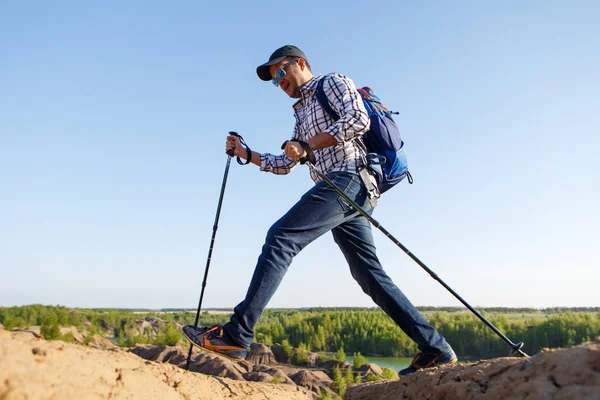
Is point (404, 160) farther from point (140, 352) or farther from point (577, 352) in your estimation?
point (140, 352)

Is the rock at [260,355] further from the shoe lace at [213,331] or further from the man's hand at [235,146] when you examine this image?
the shoe lace at [213,331]

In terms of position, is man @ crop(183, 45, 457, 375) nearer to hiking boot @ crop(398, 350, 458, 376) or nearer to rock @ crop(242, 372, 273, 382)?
hiking boot @ crop(398, 350, 458, 376)

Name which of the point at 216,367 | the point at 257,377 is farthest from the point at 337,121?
the point at 216,367

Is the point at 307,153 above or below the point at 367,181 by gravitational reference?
above

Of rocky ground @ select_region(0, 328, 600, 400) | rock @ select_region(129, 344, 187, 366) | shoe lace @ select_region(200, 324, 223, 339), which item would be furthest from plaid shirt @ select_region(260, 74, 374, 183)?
rock @ select_region(129, 344, 187, 366)

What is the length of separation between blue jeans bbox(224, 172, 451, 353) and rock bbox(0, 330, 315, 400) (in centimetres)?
71

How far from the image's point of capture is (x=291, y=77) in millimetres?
4160

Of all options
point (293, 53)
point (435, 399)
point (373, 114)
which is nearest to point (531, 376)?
point (435, 399)

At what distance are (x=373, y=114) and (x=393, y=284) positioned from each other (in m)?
1.49

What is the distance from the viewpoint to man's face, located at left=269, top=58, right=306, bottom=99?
4.15 m

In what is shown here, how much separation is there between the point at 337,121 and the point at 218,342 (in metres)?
1.94

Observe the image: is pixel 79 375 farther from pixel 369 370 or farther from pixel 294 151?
pixel 369 370

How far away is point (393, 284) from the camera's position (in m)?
4.08

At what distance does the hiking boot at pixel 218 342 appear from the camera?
3.50m
